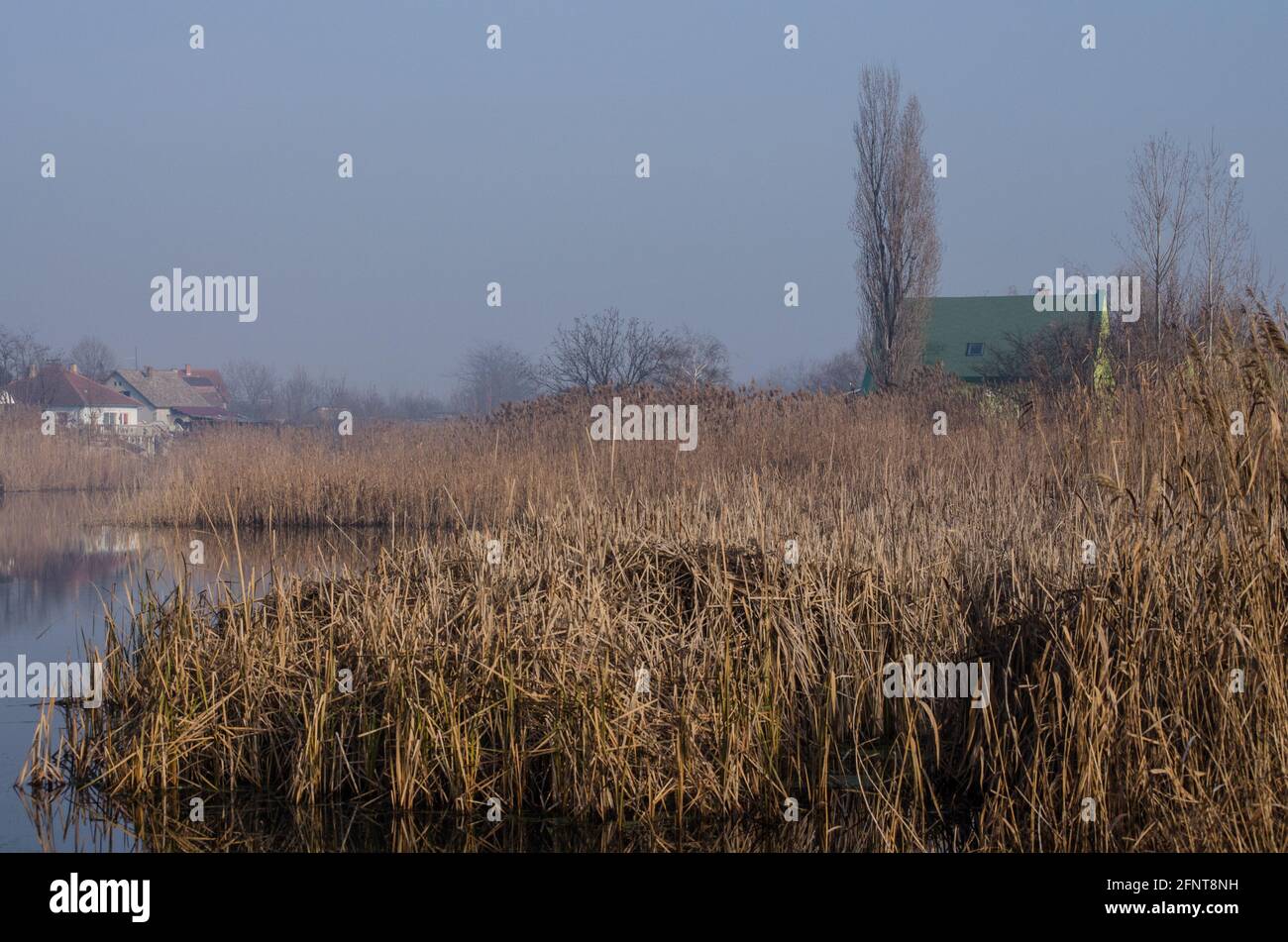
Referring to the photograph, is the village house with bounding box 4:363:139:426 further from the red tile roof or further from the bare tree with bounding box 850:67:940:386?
the bare tree with bounding box 850:67:940:386

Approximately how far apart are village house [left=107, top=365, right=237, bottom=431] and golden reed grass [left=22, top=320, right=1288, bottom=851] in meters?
48.6

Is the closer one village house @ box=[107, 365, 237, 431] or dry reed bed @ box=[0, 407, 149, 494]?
dry reed bed @ box=[0, 407, 149, 494]

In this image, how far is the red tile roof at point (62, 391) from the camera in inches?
1711

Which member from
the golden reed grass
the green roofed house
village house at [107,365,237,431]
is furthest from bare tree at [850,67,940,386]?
village house at [107,365,237,431]

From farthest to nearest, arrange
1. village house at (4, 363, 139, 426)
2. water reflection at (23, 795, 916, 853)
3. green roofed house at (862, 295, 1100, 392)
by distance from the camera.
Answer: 1. village house at (4, 363, 139, 426)
2. green roofed house at (862, 295, 1100, 392)
3. water reflection at (23, 795, 916, 853)

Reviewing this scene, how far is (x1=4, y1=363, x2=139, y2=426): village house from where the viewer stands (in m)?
43.2

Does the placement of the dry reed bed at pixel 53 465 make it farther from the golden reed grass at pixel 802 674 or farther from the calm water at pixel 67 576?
the golden reed grass at pixel 802 674

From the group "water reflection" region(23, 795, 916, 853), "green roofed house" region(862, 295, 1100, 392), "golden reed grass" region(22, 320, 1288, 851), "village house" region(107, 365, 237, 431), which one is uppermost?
"village house" region(107, 365, 237, 431)

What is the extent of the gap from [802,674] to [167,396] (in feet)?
194

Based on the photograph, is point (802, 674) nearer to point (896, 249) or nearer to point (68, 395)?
point (896, 249)

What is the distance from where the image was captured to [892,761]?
4500 mm

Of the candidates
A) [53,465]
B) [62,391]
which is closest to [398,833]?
[53,465]
